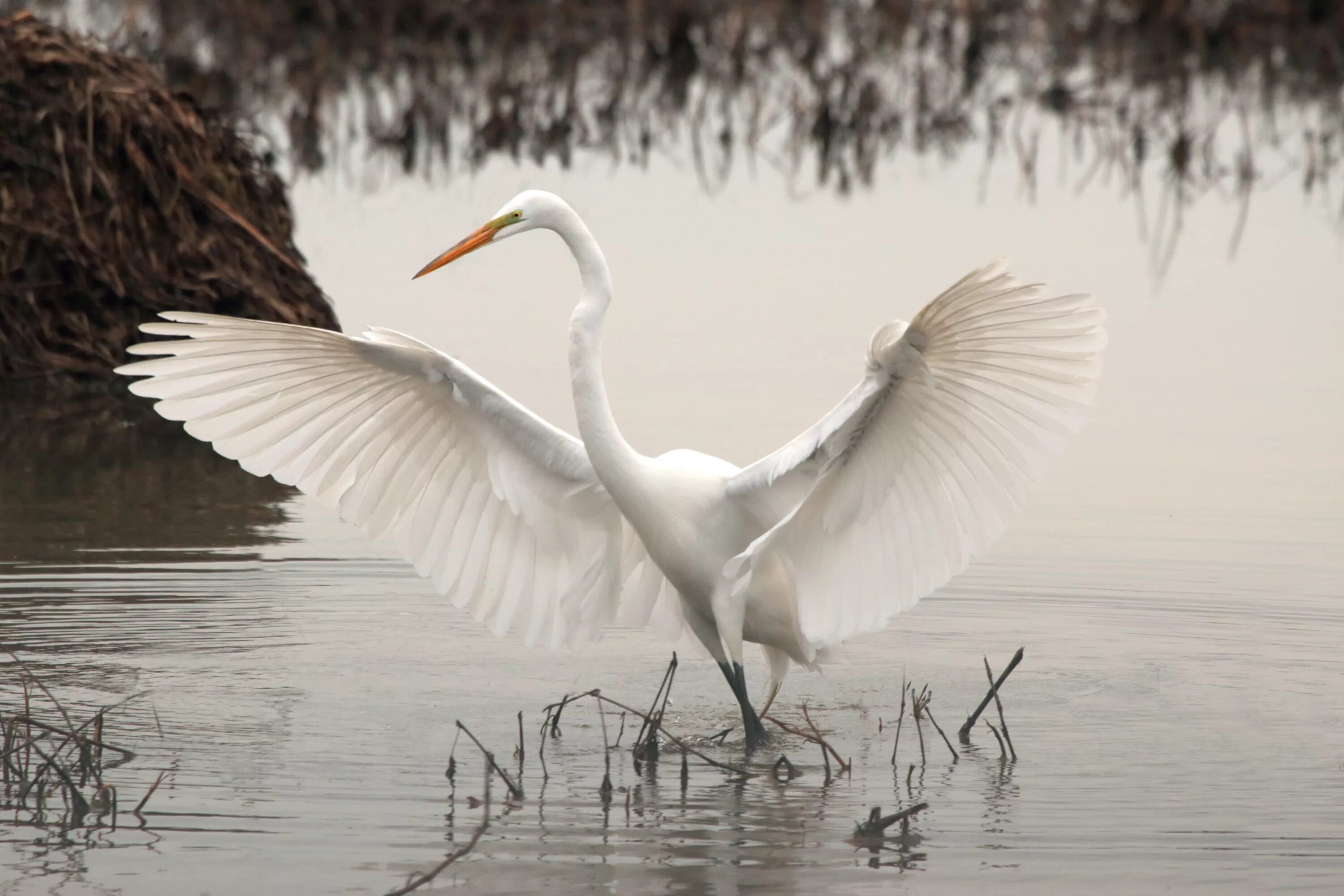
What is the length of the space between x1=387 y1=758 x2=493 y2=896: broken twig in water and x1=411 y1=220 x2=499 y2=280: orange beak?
132 cm

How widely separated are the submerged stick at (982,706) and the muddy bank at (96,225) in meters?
5.21

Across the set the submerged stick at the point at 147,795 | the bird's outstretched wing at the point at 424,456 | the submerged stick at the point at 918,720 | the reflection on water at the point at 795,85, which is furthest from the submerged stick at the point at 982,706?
the reflection on water at the point at 795,85

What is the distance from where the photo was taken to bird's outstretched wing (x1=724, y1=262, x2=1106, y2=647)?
5.20 m

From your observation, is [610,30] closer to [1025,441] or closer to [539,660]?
[539,660]

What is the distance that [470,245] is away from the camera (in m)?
5.64

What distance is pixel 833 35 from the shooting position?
69.1 ft

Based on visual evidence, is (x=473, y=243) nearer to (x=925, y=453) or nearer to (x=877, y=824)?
(x=925, y=453)

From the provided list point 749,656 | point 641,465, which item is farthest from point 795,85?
point 641,465

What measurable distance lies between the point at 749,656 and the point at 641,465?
2.00 meters

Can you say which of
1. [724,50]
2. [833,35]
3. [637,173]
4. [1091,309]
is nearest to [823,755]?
[1091,309]

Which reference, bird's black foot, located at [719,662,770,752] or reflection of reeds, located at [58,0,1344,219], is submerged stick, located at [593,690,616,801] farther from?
reflection of reeds, located at [58,0,1344,219]

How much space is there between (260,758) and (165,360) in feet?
3.68

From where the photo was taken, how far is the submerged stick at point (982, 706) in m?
5.54

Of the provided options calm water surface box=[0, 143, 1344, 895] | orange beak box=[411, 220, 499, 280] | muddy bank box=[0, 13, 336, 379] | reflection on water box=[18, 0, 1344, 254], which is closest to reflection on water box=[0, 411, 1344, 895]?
calm water surface box=[0, 143, 1344, 895]
